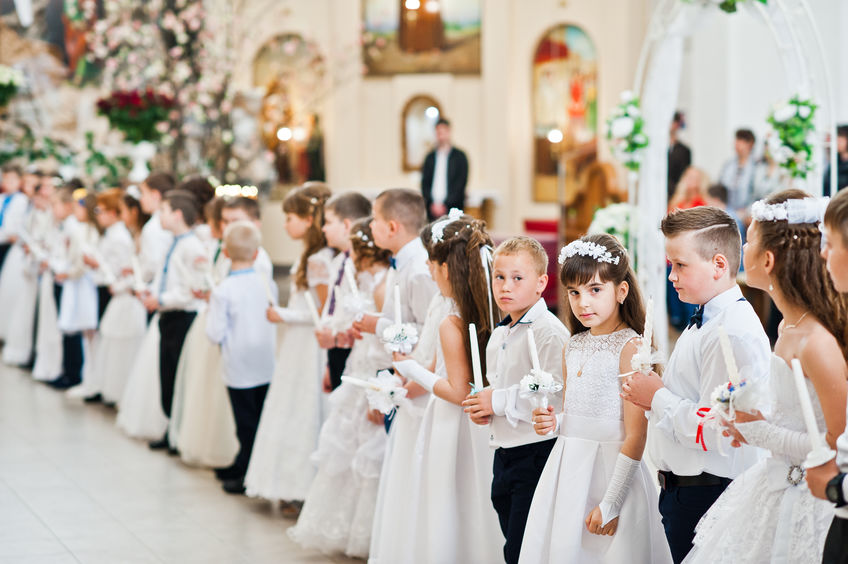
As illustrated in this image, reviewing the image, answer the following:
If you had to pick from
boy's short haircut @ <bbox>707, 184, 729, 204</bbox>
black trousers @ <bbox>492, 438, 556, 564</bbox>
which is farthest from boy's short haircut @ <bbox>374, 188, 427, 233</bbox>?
boy's short haircut @ <bbox>707, 184, 729, 204</bbox>

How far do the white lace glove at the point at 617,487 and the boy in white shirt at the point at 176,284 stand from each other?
3814 mm

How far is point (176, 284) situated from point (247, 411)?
3.84 feet

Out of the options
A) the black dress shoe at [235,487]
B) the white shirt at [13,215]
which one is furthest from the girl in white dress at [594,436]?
the white shirt at [13,215]

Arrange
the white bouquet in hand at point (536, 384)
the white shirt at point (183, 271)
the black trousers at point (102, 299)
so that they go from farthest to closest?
1. the black trousers at point (102, 299)
2. the white shirt at point (183, 271)
3. the white bouquet in hand at point (536, 384)

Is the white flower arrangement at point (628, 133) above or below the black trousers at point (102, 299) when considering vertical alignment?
above

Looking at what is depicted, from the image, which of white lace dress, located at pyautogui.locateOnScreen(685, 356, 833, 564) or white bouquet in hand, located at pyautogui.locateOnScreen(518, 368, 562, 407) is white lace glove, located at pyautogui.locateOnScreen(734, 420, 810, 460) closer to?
white lace dress, located at pyautogui.locateOnScreen(685, 356, 833, 564)

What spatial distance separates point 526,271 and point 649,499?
821 mm

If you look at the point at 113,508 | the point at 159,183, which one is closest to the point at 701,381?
the point at 113,508

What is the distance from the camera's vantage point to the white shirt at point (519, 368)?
3525mm

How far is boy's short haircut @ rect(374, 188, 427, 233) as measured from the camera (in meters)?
4.52

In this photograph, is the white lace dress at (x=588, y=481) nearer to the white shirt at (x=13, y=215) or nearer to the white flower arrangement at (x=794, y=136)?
the white flower arrangement at (x=794, y=136)

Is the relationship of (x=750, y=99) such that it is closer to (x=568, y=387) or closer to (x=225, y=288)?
(x=225, y=288)

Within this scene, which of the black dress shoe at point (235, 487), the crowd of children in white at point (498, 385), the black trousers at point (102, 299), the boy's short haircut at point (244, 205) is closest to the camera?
the crowd of children in white at point (498, 385)

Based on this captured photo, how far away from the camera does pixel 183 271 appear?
6539 millimetres
